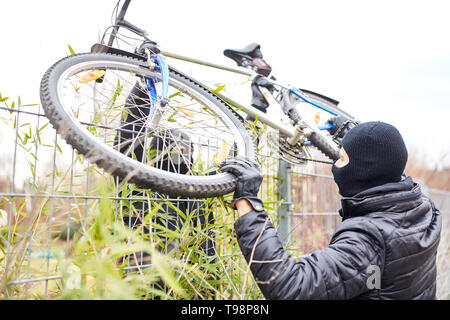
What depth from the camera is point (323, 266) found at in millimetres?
998

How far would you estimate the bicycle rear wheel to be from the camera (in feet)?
3.41

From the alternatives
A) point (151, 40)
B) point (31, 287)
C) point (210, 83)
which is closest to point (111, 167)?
point (31, 287)

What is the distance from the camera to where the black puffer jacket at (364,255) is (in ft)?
3.23

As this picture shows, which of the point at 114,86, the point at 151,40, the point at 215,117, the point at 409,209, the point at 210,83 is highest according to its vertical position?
the point at 151,40

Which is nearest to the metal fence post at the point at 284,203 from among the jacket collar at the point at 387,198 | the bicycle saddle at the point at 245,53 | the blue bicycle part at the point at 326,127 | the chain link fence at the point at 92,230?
the chain link fence at the point at 92,230

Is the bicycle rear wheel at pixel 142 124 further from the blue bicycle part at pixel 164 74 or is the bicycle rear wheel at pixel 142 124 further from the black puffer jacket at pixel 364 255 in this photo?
the black puffer jacket at pixel 364 255

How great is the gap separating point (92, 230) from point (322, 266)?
72cm

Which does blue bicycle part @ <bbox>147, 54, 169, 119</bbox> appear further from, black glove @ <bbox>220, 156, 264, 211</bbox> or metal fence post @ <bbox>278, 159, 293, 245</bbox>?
metal fence post @ <bbox>278, 159, 293, 245</bbox>

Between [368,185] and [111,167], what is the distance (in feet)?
3.00

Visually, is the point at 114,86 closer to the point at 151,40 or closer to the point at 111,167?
the point at 151,40

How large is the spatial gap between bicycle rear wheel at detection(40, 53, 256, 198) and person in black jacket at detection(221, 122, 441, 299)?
229mm

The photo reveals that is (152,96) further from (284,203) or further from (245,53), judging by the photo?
(284,203)

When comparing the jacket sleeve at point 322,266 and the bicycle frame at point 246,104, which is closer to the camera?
the jacket sleeve at point 322,266

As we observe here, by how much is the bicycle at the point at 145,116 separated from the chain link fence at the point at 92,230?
11cm
